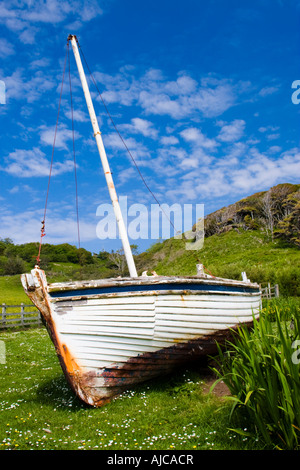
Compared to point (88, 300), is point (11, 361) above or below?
below

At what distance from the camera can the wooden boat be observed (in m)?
6.31

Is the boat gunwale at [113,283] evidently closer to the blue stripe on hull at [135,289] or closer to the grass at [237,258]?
the blue stripe on hull at [135,289]

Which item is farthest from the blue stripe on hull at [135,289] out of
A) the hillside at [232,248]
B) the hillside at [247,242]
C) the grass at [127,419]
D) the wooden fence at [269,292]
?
the hillside at [232,248]

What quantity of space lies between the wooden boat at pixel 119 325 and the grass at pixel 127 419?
445 mm

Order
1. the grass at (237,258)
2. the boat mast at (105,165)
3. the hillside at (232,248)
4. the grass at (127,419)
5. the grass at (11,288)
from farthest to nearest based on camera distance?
the grass at (11,288)
the hillside at (232,248)
the grass at (237,258)
the boat mast at (105,165)
the grass at (127,419)

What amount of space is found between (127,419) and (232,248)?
4844 cm

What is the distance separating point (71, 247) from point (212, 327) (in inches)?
3571

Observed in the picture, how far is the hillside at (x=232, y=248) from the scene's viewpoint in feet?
143

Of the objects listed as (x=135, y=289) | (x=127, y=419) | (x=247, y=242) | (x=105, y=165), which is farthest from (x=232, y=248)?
(x=127, y=419)

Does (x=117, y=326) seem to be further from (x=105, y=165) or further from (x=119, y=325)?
(x=105, y=165)

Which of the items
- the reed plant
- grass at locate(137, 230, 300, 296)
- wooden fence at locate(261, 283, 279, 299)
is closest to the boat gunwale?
the reed plant
